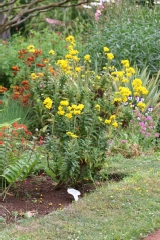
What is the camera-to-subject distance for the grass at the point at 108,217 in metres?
4.68

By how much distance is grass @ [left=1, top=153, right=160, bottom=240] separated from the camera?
468 cm

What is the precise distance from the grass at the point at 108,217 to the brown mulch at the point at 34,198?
268 mm

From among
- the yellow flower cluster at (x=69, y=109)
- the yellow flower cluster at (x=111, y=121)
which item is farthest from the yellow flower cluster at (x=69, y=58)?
the yellow flower cluster at (x=111, y=121)

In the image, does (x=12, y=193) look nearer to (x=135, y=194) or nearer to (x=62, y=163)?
(x=62, y=163)

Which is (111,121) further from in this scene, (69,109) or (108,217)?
(108,217)

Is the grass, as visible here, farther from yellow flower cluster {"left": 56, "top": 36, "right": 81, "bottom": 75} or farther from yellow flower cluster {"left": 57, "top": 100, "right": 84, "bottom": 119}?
yellow flower cluster {"left": 56, "top": 36, "right": 81, "bottom": 75}

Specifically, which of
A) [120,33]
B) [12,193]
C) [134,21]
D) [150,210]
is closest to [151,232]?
[150,210]

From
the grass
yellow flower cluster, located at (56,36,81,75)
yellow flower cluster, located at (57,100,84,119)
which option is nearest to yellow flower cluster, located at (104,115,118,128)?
yellow flower cluster, located at (57,100,84,119)

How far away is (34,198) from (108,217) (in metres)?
1.09

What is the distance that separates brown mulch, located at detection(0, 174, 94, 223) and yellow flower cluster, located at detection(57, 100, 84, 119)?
0.91 m

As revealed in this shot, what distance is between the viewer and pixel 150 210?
17.4 feet

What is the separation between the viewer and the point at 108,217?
5082 mm

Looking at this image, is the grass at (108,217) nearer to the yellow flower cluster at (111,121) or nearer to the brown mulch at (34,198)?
the brown mulch at (34,198)

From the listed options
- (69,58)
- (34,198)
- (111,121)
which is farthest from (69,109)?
(69,58)
